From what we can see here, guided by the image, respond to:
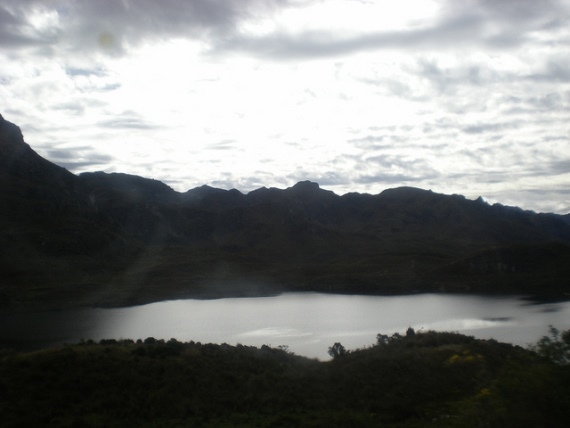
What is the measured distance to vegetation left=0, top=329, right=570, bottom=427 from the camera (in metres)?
22.6

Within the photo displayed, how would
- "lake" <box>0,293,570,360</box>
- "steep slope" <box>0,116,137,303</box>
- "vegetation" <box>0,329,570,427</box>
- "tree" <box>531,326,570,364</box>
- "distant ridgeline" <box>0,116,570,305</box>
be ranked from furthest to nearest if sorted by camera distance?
"distant ridgeline" <box>0,116,570,305</box>
"steep slope" <box>0,116,137,303</box>
"lake" <box>0,293,570,360</box>
"vegetation" <box>0,329,570,427</box>
"tree" <box>531,326,570,364</box>

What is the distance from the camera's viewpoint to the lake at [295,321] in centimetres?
5797

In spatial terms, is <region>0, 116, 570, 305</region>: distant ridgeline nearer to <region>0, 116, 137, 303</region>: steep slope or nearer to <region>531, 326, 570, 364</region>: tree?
<region>0, 116, 137, 303</region>: steep slope

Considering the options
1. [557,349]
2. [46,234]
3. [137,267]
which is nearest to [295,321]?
[557,349]

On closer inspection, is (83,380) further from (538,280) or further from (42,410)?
(538,280)

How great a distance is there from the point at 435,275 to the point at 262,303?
5381cm

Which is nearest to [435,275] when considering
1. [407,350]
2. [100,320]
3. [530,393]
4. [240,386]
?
[100,320]

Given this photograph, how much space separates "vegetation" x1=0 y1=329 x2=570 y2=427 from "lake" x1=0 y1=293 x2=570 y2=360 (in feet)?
55.5

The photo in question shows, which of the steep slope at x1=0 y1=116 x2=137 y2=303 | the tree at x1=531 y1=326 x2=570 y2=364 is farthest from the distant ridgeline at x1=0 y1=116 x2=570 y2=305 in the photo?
the tree at x1=531 y1=326 x2=570 y2=364

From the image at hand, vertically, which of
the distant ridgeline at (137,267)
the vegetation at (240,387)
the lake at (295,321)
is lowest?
the vegetation at (240,387)

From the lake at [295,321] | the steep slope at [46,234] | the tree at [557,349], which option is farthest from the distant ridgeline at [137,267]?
the tree at [557,349]

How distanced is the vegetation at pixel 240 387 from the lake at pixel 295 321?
16909 mm

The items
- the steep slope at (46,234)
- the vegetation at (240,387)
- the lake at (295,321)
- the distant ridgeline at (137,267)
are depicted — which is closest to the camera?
the vegetation at (240,387)

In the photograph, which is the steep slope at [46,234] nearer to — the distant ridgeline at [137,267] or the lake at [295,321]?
the distant ridgeline at [137,267]
